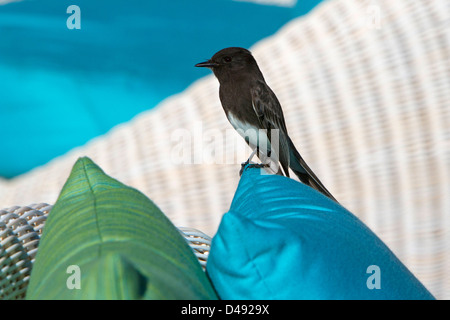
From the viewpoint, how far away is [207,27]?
2.25 m

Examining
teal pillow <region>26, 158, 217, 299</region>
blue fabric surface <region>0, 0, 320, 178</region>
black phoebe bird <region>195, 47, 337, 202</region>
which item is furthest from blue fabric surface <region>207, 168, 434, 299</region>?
blue fabric surface <region>0, 0, 320, 178</region>

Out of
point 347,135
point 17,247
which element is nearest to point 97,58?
point 347,135

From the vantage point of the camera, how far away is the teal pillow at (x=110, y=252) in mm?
402

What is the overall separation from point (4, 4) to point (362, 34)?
5.07 ft

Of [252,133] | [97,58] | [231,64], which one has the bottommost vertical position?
[252,133]

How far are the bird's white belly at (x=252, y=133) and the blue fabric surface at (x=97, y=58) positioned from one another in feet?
2.90

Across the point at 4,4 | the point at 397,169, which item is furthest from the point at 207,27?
the point at 397,169

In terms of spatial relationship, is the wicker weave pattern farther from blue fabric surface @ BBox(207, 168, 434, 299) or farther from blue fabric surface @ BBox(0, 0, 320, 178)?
blue fabric surface @ BBox(0, 0, 320, 178)

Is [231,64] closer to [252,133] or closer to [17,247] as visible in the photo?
[252,133]

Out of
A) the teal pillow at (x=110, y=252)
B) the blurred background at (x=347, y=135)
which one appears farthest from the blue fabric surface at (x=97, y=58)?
the teal pillow at (x=110, y=252)

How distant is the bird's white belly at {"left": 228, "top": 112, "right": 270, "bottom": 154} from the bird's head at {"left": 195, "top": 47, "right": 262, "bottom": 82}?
2.6 inches

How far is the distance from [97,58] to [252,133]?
1.10 metres

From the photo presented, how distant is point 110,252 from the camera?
45 centimetres
